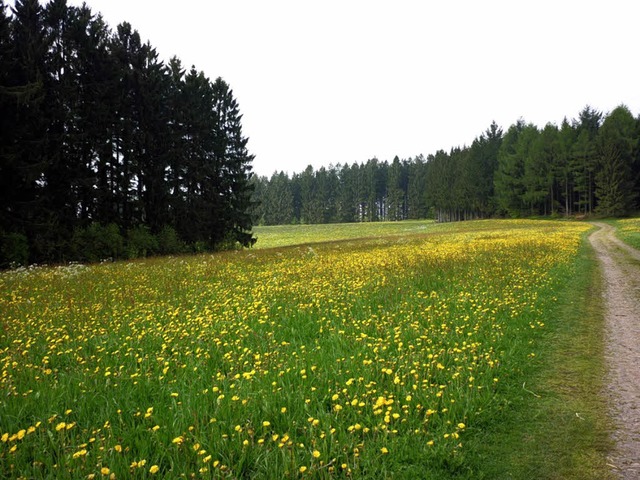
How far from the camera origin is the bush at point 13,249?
688 inches

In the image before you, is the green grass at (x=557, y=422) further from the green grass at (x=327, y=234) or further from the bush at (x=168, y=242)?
the green grass at (x=327, y=234)

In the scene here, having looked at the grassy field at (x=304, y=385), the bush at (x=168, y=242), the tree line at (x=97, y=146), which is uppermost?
the tree line at (x=97, y=146)

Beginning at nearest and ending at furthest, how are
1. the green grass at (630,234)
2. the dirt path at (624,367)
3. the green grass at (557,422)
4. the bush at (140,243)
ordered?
the green grass at (557,422), the dirt path at (624,367), the bush at (140,243), the green grass at (630,234)

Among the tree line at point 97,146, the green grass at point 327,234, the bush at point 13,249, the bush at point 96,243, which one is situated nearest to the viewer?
the bush at point 13,249

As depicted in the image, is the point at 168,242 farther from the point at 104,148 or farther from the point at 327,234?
the point at 327,234

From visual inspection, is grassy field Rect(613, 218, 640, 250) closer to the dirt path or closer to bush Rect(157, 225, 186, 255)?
the dirt path

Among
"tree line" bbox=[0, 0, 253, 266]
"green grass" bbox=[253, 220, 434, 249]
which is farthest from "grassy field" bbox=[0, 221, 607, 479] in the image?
"green grass" bbox=[253, 220, 434, 249]

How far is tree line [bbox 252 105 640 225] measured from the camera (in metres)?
64.2

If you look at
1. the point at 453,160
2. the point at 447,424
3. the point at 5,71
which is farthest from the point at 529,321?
the point at 453,160

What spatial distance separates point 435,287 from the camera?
35.7 feet

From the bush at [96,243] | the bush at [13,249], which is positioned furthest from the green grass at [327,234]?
the bush at [13,249]

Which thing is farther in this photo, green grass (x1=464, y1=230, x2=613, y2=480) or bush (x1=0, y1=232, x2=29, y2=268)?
bush (x1=0, y1=232, x2=29, y2=268)

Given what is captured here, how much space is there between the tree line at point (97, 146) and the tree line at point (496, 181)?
344 inches

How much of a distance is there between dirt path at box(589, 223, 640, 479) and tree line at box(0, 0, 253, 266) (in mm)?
22886
